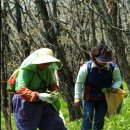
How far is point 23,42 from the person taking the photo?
1599 cm

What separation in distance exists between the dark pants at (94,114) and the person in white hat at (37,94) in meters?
1.27

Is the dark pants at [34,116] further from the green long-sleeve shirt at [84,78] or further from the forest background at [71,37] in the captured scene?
the forest background at [71,37]

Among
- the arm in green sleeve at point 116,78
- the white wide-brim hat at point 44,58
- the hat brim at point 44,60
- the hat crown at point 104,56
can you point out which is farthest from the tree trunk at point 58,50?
the hat brim at point 44,60

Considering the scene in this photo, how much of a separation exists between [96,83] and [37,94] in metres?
1.73

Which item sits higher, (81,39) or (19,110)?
(81,39)

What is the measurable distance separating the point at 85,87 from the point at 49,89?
1149 millimetres

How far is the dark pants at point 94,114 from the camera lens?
25.9ft

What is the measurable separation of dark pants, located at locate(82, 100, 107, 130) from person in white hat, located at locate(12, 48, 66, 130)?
127 centimetres

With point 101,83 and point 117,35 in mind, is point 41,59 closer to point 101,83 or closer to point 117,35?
point 101,83

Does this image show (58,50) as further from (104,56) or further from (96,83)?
(104,56)

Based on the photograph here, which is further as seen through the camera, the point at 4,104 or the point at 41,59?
the point at 4,104

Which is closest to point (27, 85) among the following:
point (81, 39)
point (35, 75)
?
point (35, 75)

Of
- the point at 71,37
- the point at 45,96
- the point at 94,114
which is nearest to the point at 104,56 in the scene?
the point at 94,114

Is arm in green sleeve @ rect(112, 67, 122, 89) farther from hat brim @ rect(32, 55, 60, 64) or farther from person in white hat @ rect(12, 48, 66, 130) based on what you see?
hat brim @ rect(32, 55, 60, 64)
